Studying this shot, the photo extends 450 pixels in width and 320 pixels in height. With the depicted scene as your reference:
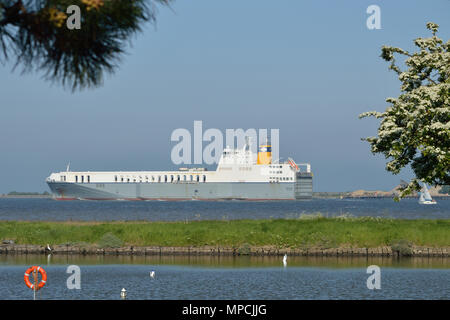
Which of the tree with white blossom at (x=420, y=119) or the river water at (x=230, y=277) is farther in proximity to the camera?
the river water at (x=230, y=277)

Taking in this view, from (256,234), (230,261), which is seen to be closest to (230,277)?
(230,261)

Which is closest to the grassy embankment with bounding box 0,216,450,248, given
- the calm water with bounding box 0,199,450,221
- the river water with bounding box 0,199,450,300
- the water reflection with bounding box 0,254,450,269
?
the water reflection with bounding box 0,254,450,269

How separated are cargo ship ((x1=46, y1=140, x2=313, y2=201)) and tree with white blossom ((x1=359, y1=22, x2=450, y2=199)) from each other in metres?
134

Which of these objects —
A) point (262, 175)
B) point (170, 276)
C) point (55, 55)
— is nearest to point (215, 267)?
point (170, 276)

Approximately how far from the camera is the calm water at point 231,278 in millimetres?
23641

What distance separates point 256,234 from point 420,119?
69.8 feet

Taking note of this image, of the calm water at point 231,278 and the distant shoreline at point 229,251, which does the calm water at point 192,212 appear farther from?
the calm water at point 231,278

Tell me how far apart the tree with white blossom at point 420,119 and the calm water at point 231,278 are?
5268 millimetres

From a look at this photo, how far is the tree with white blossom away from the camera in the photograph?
1853cm

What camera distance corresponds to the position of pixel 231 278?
27812mm

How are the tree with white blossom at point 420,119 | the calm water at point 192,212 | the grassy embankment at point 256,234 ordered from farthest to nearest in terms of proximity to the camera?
the calm water at point 192,212 < the grassy embankment at point 256,234 < the tree with white blossom at point 420,119

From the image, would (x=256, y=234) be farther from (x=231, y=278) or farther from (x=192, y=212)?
(x=192, y=212)

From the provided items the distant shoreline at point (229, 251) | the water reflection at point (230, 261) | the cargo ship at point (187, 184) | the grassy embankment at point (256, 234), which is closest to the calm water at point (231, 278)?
the water reflection at point (230, 261)

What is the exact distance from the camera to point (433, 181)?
19703mm
